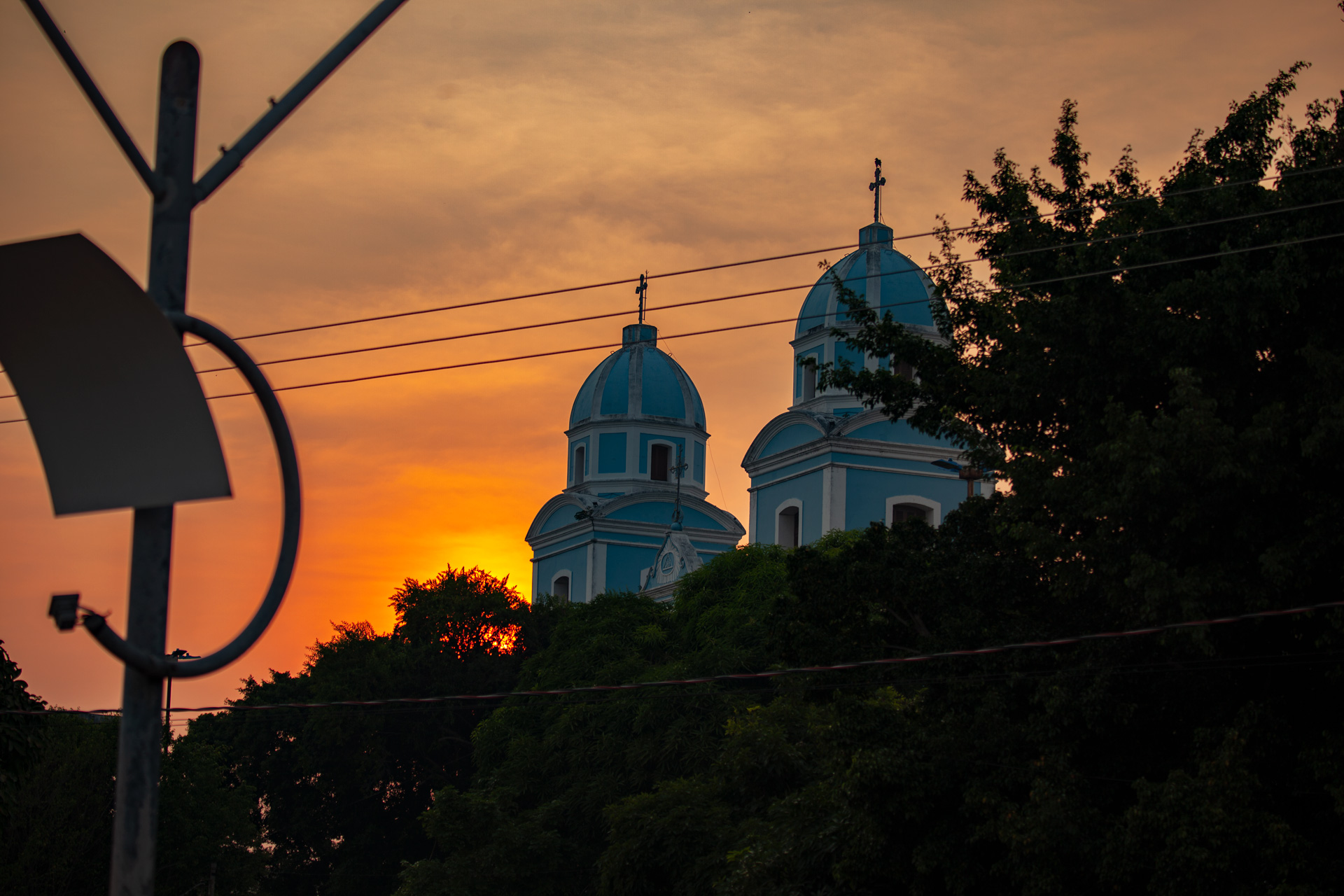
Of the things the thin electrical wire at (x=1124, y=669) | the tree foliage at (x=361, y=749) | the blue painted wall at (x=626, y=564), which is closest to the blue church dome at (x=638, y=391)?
the blue painted wall at (x=626, y=564)

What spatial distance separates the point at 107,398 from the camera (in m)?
4.17

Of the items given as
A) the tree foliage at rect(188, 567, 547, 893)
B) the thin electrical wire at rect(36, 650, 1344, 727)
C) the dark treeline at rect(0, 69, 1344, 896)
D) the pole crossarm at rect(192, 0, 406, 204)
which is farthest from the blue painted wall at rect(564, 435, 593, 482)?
the pole crossarm at rect(192, 0, 406, 204)

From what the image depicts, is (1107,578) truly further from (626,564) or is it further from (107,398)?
(626,564)

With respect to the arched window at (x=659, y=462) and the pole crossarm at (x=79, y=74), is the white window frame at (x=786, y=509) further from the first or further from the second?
the pole crossarm at (x=79, y=74)

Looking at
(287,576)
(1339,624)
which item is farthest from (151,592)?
(1339,624)

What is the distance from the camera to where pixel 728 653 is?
2855 centimetres

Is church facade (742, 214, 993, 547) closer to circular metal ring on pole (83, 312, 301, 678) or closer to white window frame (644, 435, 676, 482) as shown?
white window frame (644, 435, 676, 482)

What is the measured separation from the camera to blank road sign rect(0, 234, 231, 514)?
409 cm

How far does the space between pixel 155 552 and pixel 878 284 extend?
34.2m

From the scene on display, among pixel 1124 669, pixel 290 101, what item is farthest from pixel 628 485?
pixel 290 101

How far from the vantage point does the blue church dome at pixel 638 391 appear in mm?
49438

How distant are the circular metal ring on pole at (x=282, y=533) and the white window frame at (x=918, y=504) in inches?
1303

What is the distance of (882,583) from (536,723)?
62.2 feet

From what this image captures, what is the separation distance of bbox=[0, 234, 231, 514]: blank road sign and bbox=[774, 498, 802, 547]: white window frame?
33473mm
